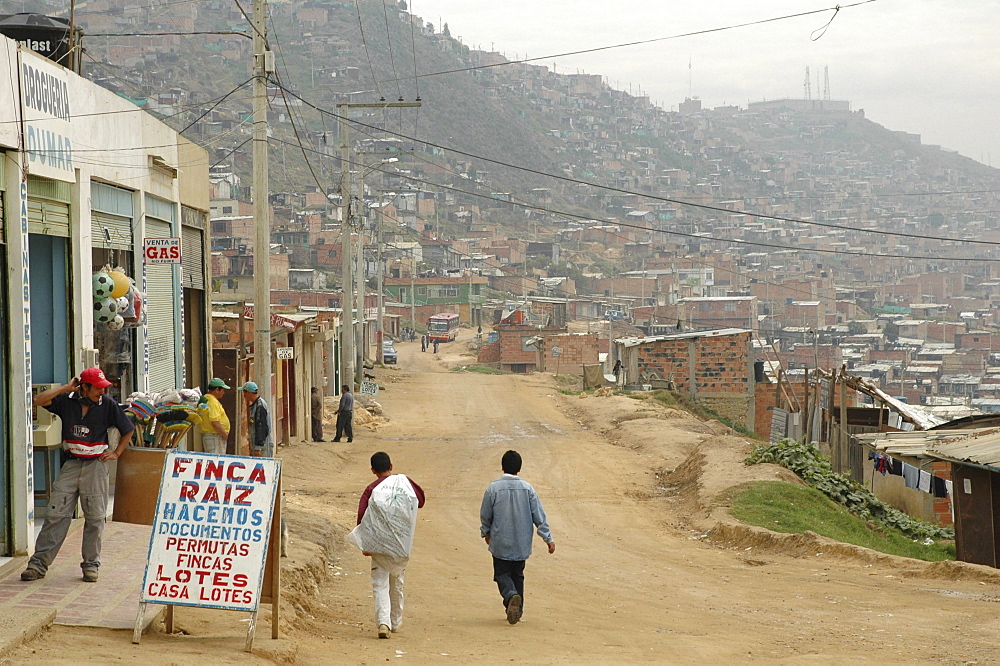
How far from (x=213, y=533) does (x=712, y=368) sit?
106 feet

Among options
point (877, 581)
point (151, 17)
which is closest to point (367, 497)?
point (877, 581)

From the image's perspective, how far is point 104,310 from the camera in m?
12.1

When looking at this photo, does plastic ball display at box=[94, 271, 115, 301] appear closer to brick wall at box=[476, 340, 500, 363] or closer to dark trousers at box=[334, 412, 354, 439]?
dark trousers at box=[334, 412, 354, 439]

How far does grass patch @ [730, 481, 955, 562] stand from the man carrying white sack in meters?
8.58

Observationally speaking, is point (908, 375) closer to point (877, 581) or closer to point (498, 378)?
point (498, 378)

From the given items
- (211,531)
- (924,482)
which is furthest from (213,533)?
(924,482)

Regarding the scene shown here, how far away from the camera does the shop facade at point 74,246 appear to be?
905 centimetres

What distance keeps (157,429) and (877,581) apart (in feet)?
28.4

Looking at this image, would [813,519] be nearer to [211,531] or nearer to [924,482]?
[924,482]

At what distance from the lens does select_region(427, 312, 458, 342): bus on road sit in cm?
8325

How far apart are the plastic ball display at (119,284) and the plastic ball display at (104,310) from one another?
192mm

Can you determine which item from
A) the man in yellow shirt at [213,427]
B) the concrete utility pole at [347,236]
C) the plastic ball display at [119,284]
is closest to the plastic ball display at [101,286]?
the plastic ball display at [119,284]

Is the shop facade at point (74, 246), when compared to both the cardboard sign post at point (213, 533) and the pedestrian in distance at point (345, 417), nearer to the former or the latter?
the cardboard sign post at point (213, 533)

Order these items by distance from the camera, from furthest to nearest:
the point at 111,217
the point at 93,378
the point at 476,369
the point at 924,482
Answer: the point at 476,369 < the point at 924,482 < the point at 111,217 < the point at 93,378
